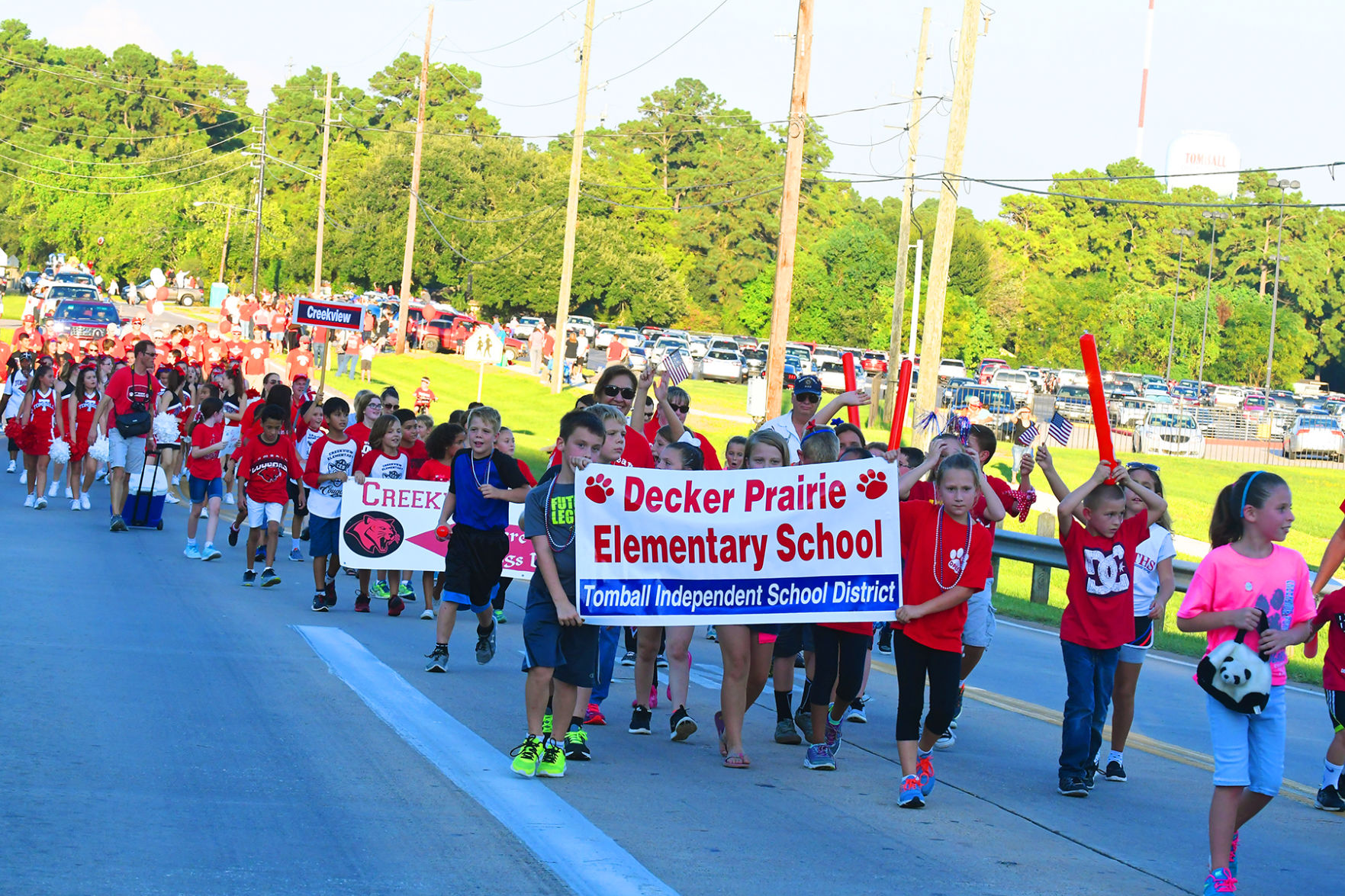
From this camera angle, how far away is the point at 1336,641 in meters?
7.50

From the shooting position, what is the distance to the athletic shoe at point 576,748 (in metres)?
7.47

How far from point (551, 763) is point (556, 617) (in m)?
0.68

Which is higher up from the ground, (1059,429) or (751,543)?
(1059,429)

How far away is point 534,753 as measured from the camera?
6.92 meters

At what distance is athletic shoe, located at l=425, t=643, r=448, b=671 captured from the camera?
991 cm

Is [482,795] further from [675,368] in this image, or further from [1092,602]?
[675,368]

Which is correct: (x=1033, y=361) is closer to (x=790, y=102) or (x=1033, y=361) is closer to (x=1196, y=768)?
(x=790, y=102)

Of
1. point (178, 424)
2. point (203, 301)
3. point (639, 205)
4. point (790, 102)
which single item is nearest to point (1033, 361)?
point (639, 205)

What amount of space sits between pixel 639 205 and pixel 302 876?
97.2 metres

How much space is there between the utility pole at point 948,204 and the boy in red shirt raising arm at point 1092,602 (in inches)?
638

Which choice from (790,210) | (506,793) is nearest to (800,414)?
(506,793)

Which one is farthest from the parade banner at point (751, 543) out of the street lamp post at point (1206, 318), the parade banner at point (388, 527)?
the street lamp post at point (1206, 318)

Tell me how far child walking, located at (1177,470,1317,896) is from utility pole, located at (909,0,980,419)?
17.7m

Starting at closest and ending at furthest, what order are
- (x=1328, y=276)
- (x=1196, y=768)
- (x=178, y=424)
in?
1. (x=1196, y=768)
2. (x=178, y=424)
3. (x=1328, y=276)
